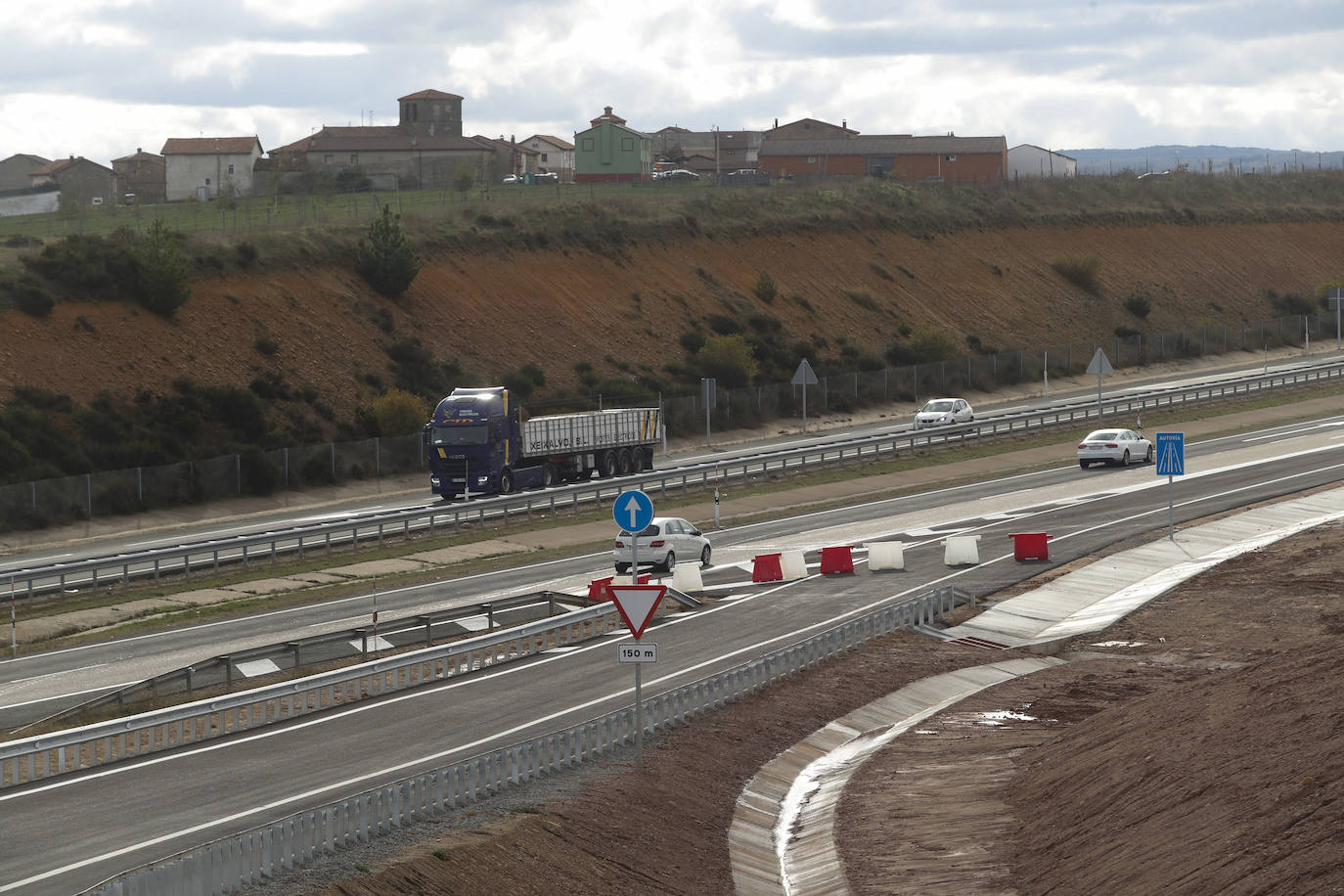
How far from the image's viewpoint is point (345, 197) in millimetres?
100250

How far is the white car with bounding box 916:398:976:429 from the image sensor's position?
65.5m

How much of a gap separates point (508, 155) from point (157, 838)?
144m

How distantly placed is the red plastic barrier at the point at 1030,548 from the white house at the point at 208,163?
93275 mm

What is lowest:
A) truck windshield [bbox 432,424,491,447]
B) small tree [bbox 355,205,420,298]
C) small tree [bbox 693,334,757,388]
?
truck windshield [bbox 432,424,491,447]

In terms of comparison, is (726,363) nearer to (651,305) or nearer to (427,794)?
(651,305)

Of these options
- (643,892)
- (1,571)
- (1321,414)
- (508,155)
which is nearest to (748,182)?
(508,155)

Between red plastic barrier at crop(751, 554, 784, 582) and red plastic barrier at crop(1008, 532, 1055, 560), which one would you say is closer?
red plastic barrier at crop(751, 554, 784, 582)

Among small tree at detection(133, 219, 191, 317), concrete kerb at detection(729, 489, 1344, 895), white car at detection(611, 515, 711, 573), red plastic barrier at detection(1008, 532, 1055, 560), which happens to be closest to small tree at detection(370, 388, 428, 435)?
small tree at detection(133, 219, 191, 317)


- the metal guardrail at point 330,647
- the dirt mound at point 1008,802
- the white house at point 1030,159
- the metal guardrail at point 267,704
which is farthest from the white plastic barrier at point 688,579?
the white house at point 1030,159

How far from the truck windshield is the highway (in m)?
9.54

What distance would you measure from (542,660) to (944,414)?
130 feet

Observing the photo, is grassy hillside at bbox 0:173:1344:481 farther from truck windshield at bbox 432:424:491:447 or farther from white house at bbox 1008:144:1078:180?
white house at bbox 1008:144:1078:180

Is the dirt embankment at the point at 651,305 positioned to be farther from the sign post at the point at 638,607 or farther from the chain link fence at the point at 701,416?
the sign post at the point at 638,607

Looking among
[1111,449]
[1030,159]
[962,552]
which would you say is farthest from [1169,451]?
[1030,159]
